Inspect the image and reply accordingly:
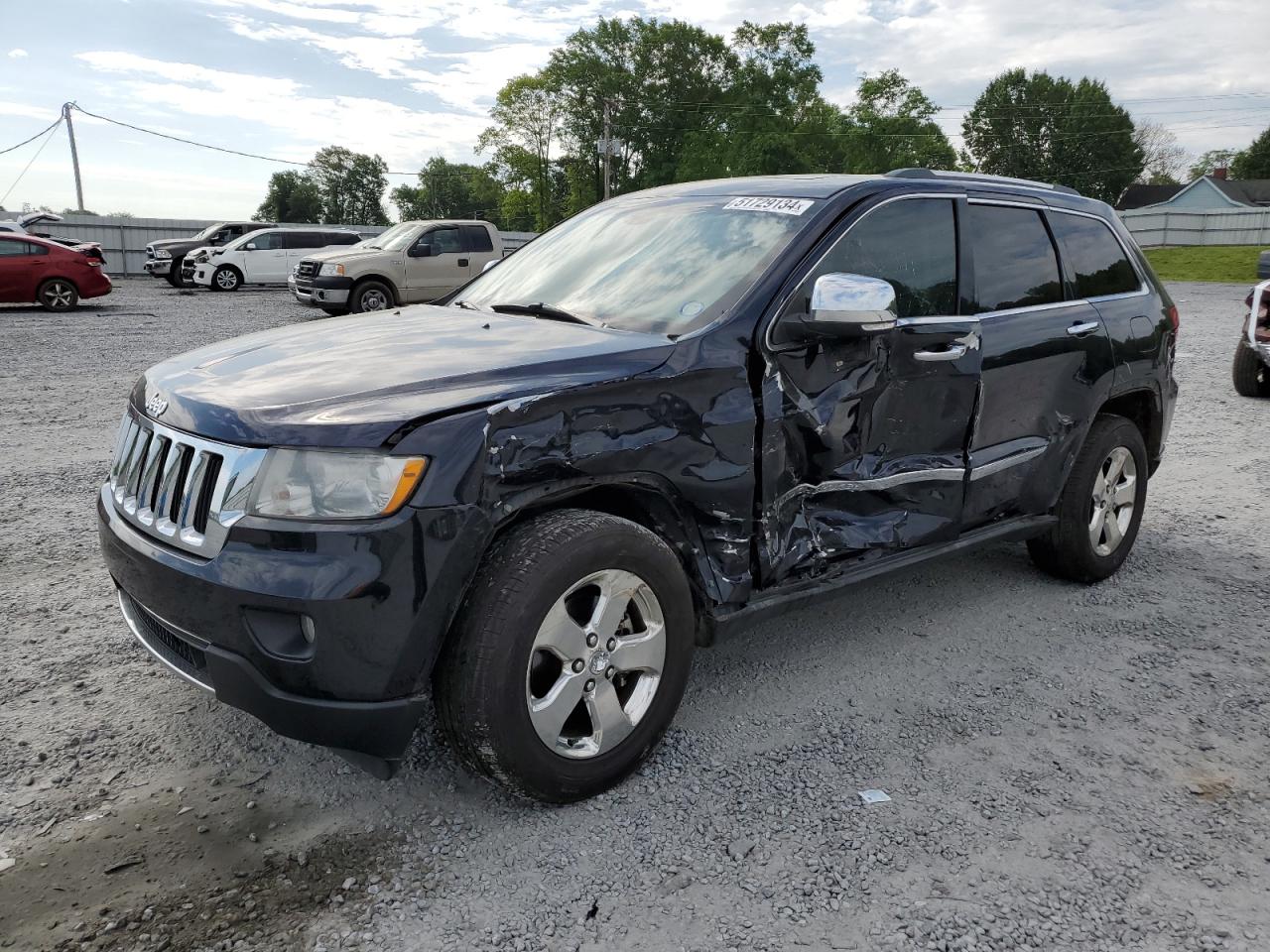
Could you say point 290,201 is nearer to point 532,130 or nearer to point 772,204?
point 532,130

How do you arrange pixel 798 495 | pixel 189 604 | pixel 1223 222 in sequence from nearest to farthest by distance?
pixel 189 604, pixel 798 495, pixel 1223 222

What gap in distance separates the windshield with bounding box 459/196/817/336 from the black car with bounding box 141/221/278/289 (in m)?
25.1

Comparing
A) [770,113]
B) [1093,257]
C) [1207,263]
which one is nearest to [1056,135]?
[770,113]

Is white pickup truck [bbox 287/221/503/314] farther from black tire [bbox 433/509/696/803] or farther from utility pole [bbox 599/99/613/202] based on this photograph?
utility pole [bbox 599/99/613/202]

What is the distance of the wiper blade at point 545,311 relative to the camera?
134 inches

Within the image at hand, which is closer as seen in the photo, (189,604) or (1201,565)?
(189,604)

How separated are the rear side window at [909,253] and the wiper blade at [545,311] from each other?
2.72 ft

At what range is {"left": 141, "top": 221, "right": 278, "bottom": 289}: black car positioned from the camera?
27.0 meters

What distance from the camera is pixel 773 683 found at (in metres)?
3.68

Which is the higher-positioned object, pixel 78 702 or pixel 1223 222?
pixel 1223 222

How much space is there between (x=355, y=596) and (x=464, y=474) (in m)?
0.39

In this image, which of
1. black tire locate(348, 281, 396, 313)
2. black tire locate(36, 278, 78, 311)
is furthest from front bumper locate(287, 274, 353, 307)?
black tire locate(36, 278, 78, 311)

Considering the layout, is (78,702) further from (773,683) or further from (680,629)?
(773,683)

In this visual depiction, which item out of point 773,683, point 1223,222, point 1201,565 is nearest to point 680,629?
point 773,683
